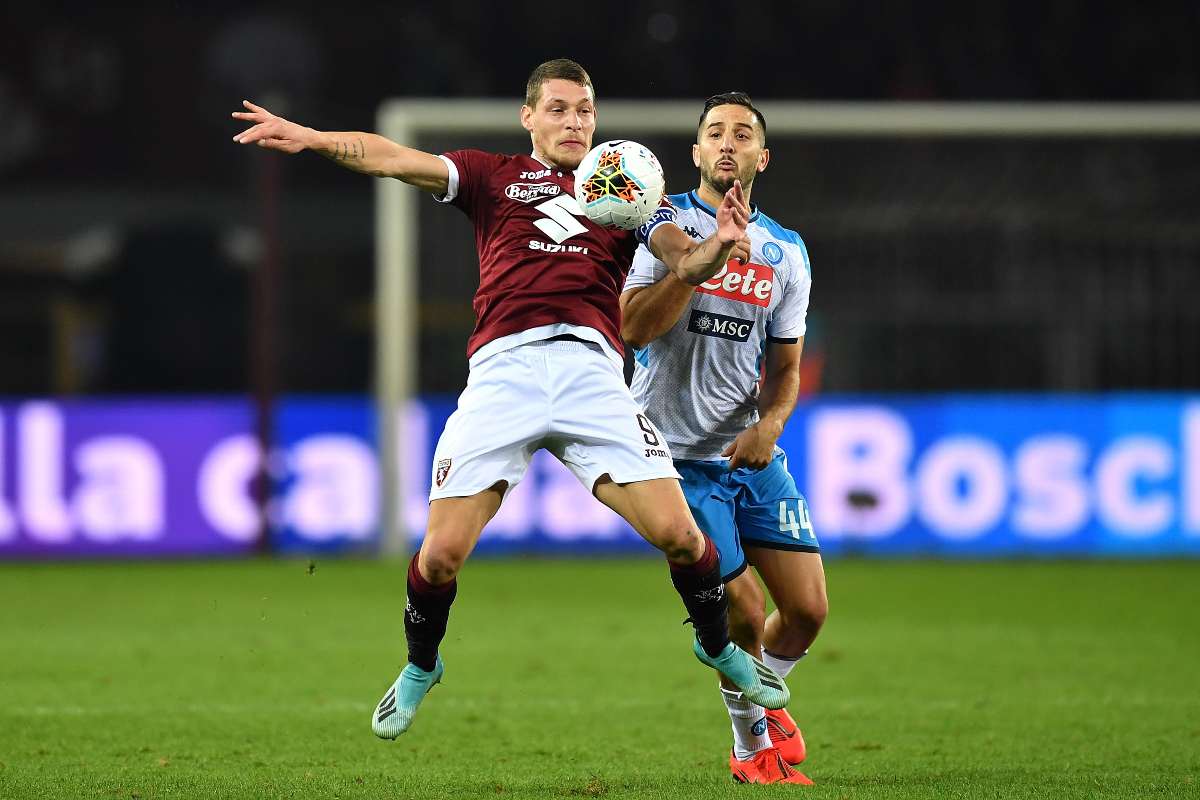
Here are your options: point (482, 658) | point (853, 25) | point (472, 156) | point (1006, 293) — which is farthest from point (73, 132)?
point (472, 156)

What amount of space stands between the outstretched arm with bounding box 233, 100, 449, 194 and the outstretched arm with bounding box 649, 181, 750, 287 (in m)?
0.72

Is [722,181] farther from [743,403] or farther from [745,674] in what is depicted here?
[745,674]

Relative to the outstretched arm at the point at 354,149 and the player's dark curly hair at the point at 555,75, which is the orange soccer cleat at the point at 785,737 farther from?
the player's dark curly hair at the point at 555,75

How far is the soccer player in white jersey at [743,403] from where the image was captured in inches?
227

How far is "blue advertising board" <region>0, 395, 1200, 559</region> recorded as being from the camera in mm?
14602

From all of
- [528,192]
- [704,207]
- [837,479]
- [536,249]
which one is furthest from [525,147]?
[536,249]

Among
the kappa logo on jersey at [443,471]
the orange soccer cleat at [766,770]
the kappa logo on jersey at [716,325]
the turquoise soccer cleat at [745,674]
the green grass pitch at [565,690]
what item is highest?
the kappa logo on jersey at [716,325]

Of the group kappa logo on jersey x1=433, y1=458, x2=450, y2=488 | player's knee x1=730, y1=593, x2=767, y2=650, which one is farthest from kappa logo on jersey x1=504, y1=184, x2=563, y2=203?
player's knee x1=730, y1=593, x2=767, y2=650

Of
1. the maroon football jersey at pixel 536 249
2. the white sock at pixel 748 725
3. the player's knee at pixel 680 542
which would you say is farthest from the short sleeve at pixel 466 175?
the white sock at pixel 748 725

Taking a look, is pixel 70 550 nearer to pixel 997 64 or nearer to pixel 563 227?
pixel 563 227

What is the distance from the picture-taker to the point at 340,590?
40.9 feet

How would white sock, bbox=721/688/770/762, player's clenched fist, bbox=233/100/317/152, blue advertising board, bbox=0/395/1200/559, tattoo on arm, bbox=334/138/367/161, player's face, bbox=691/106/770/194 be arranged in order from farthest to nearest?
blue advertising board, bbox=0/395/1200/559 < white sock, bbox=721/688/770/762 < player's face, bbox=691/106/770/194 < tattoo on arm, bbox=334/138/367/161 < player's clenched fist, bbox=233/100/317/152

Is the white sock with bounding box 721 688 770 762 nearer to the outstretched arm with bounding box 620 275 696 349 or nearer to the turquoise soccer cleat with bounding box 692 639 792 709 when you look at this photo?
the turquoise soccer cleat with bounding box 692 639 792 709

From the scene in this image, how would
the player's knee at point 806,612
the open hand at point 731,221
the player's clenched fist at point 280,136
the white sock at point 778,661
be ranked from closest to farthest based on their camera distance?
the open hand at point 731,221, the player's clenched fist at point 280,136, the player's knee at point 806,612, the white sock at point 778,661
